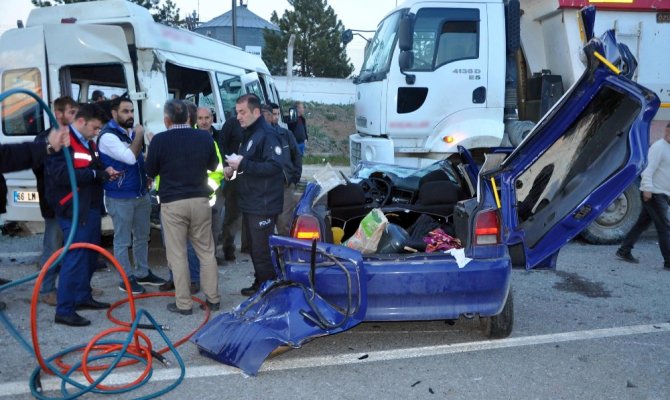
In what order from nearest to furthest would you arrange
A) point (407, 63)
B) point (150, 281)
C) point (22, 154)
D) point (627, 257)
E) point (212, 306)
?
1. point (22, 154)
2. point (212, 306)
3. point (150, 281)
4. point (627, 257)
5. point (407, 63)

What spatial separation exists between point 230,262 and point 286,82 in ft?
85.1

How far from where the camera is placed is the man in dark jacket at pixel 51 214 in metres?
5.34

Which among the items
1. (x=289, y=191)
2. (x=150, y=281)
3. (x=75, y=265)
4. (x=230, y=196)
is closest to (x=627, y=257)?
(x=289, y=191)

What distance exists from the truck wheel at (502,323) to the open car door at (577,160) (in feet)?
1.38

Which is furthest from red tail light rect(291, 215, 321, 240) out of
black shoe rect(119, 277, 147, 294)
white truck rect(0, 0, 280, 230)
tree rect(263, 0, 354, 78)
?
tree rect(263, 0, 354, 78)

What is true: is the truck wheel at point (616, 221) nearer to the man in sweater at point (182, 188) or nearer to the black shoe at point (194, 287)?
the black shoe at point (194, 287)

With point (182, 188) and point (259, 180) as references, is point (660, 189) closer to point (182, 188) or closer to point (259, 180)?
point (259, 180)

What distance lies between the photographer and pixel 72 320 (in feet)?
16.6

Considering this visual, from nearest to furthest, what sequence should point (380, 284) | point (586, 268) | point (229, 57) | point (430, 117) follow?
point (380, 284)
point (586, 268)
point (430, 117)
point (229, 57)

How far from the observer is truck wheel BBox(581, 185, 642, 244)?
8250mm

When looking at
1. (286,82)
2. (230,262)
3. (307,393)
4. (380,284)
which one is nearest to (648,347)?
(380,284)

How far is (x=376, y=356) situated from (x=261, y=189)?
1789mm

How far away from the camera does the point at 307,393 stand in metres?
3.87

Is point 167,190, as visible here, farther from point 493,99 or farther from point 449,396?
point 493,99
